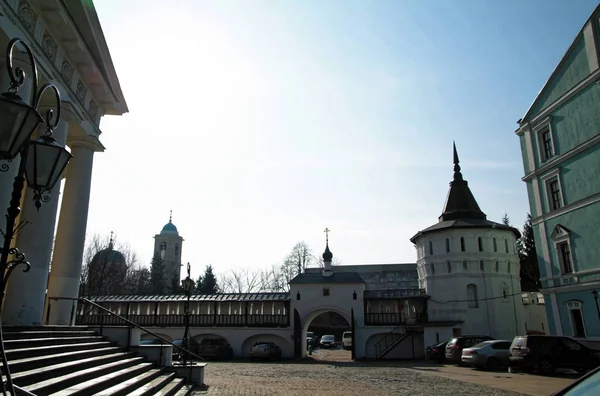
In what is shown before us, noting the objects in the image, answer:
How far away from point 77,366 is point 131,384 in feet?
4.37

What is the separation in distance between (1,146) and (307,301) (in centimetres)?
3356

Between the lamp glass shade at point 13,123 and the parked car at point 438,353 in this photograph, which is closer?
the lamp glass shade at point 13,123

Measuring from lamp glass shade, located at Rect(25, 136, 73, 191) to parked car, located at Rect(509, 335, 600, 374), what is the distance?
19.8m

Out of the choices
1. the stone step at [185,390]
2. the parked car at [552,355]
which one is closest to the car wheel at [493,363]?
the parked car at [552,355]

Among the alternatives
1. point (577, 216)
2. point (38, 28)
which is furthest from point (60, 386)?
point (577, 216)

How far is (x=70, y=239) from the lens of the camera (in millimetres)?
14453

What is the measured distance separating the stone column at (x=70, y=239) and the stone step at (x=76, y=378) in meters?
3.38

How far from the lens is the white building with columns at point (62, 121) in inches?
437

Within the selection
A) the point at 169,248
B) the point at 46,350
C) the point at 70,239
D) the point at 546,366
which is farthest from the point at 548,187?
the point at 169,248

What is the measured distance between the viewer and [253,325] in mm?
36500

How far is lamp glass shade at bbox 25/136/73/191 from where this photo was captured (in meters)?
5.33

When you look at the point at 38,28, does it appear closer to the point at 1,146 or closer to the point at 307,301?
the point at 1,146

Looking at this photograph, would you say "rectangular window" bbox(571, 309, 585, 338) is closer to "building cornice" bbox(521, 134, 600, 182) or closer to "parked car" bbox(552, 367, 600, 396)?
"building cornice" bbox(521, 134, 600, 182)

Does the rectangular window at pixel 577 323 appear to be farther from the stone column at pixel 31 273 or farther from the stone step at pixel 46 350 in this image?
the stone column at pixel 31 273
